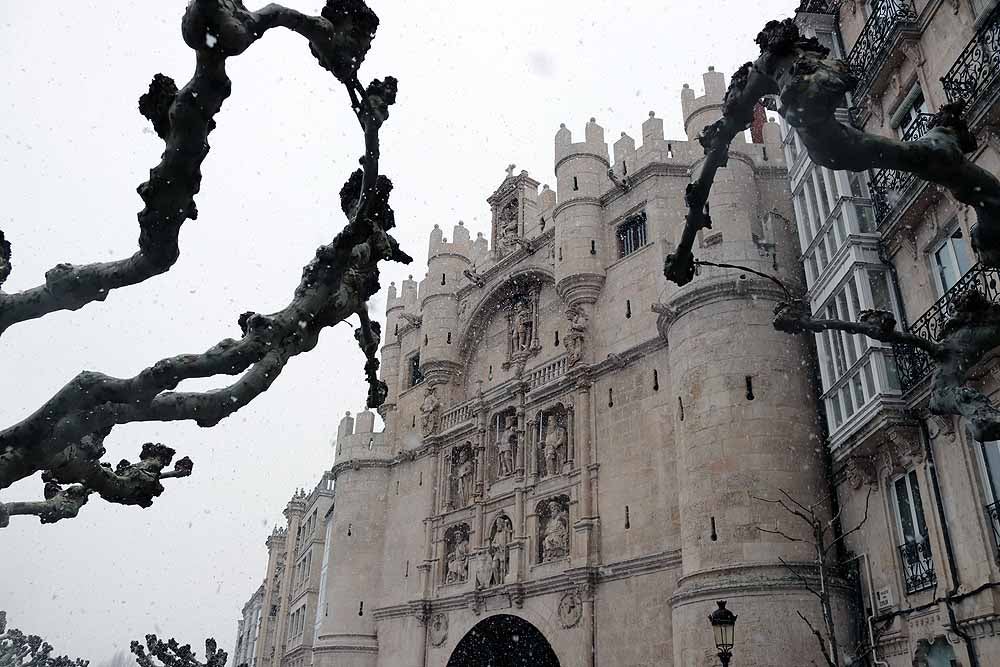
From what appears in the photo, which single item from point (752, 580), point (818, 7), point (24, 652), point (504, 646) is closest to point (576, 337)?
point (504, 646)

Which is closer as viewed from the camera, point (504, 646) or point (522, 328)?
point (504, 646)

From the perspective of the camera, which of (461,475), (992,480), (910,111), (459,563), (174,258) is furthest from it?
Result: (461,475)

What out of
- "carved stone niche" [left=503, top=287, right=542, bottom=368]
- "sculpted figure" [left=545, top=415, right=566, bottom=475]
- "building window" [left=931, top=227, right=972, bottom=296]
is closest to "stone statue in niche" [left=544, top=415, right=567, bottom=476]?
"sculpted figure" [left=545, top=415, right=566, bottom=475]

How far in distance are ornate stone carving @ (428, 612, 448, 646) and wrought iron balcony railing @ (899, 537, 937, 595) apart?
49.4 feet

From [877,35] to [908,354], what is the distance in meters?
5.48

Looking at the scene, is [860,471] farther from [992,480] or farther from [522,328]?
[522,328]

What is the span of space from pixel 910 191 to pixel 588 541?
11647mm

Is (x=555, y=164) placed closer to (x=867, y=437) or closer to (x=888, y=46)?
(x=888, y=46)

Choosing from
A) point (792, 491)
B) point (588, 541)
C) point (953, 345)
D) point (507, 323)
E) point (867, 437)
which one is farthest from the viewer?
point (507, 323)

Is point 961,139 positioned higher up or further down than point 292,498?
further down

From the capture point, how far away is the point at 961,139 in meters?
4.26

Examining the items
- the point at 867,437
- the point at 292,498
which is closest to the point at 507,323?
the point at 867,437

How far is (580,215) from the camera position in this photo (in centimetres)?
2444

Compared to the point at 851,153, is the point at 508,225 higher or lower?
higher
